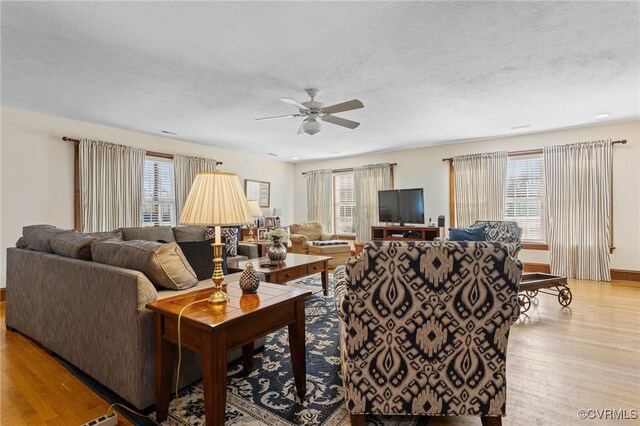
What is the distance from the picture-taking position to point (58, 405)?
5.87 ft

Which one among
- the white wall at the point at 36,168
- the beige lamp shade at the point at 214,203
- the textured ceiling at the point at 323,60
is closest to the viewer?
the beige lamp shade at the point at 214,203

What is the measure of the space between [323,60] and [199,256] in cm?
194

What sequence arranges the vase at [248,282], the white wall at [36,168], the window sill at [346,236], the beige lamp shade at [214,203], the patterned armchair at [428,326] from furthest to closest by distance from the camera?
the window sill at [346,236], the white wall at [36,168], the vase at [248,282], the beige lamp shade at [214,203], the patterned armchair at [428,326]

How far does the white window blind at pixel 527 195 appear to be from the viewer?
538 cm

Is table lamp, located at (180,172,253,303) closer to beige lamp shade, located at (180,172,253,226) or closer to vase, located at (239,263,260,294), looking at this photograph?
beige lamp shade, located at (180,172,253,226)

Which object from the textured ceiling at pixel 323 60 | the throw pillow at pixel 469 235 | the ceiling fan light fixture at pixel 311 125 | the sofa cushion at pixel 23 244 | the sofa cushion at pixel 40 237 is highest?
the textured ceiling at pixel 323 60

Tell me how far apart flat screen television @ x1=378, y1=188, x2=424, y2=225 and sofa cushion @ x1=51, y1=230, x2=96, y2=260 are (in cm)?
515

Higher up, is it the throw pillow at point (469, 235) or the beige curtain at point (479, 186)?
the beige curtain at point (479, 186)

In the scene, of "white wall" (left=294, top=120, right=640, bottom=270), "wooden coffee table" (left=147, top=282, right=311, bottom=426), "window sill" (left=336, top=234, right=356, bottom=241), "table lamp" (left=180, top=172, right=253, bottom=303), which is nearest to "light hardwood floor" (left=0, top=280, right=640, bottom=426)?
"wooden coffee table" (left=147, top=282, right=311, bottom=426)

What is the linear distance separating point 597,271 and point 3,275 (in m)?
8.29

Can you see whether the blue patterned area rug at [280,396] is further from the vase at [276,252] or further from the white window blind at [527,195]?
the white window blind at [527,195]

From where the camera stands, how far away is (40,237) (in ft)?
8.55

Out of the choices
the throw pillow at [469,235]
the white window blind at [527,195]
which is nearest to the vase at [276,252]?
the throw pillow at [469,235]

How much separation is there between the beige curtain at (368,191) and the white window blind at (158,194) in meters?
3.83
